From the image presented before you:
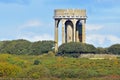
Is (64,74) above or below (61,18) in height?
below

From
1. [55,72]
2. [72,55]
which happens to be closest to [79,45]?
[72,55]

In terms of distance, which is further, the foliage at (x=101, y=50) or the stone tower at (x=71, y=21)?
the stone tower at (x=71, y=21)

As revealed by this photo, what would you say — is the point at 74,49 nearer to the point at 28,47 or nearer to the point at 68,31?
the point at 68,31

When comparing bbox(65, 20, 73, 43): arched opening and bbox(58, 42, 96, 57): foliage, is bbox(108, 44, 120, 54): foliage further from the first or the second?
bbox(65, 20, 73, 43): arched opening

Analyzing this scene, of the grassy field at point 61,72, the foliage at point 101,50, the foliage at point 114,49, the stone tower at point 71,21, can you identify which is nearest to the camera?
the grassy field at point 61,72

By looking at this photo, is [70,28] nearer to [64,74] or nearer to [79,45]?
[79,45]

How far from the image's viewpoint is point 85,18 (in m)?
131

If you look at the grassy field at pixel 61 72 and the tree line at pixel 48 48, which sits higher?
the tree line at pixel 48 48

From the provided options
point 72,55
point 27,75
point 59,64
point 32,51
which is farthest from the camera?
point 32,51

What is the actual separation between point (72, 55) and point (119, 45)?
14.1 meters

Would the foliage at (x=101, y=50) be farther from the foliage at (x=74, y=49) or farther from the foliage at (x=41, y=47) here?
the foliage at (x=41, y=47)

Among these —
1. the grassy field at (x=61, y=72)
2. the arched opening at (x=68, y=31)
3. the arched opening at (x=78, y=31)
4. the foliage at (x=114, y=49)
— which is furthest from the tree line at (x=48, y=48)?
the grassy field at (x=61, y=72)

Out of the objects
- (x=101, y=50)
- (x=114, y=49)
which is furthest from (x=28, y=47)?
(x=114, y=49)

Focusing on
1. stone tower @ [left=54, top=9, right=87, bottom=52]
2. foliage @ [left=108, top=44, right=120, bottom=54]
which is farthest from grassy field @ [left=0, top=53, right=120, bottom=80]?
stone tower @ [left=54, top=9, right=87, bottom=52]
